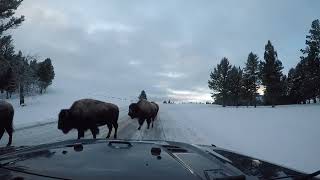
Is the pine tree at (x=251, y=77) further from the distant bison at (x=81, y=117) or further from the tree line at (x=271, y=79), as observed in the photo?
the distant bison at (x=81, y=117)

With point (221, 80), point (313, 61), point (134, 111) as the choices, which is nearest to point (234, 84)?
point (221, 80)

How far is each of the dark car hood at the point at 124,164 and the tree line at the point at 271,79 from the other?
71.8m

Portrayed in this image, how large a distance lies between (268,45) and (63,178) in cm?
8803

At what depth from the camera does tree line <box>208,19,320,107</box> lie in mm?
71938

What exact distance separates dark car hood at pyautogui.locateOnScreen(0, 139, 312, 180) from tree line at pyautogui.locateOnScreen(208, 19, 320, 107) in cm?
7178

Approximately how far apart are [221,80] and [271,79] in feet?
84.4

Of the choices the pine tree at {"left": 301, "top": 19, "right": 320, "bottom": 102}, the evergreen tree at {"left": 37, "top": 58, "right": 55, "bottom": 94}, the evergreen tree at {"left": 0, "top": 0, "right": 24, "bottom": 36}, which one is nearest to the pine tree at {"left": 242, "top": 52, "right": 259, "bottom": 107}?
the pine tree at {"left": 301, "top": 19, "right": 320, "bottom": 102}

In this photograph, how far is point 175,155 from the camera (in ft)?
9.72

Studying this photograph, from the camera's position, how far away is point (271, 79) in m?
86.2

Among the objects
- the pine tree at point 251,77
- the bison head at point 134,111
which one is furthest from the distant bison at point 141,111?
the pine tree at point 251,77

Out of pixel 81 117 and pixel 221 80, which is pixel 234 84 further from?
pixel 81 117

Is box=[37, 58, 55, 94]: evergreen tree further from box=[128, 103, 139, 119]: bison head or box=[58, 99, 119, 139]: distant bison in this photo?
box=[58, 99, 119, 139]: distant bison

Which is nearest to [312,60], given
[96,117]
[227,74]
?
[227,74]

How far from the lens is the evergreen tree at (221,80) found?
109875 mm
